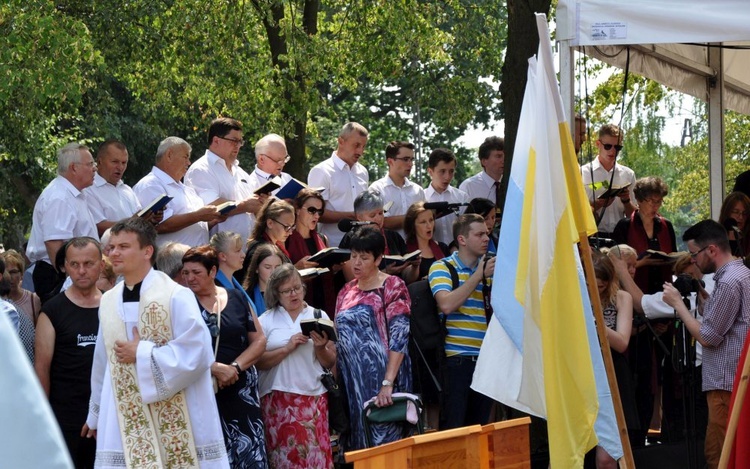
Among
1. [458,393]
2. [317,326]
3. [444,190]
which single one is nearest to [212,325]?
[317,326]

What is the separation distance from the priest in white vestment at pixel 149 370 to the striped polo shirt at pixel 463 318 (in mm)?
2329

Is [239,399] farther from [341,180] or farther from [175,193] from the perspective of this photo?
[341,180]

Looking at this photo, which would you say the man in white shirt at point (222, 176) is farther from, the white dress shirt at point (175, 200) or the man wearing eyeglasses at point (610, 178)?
the man wearing eyeglasses at point (610, 178)

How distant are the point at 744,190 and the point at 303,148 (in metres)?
7.12

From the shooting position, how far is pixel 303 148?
1664 centimetres

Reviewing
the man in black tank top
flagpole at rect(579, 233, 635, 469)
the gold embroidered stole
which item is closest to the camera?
flagpole at rect(579, 233, 635, 469)

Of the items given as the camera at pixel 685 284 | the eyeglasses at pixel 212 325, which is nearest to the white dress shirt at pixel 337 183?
the eyeglasses at pixel 212 325

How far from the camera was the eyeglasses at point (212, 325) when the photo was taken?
24.0 ft

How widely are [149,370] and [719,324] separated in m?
3.82

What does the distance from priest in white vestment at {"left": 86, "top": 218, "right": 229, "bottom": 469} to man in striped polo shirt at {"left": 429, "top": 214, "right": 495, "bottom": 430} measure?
225 centimetres

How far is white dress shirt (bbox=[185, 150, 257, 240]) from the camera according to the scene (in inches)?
361

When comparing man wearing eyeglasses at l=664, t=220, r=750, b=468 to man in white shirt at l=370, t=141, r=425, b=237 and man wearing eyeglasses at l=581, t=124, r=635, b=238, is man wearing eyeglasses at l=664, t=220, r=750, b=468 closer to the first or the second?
man wearing eyeglasses at l=581, t=124, r=635, b=238

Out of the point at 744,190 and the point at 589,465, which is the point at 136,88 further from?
the point at 589,465

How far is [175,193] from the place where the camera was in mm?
8891
